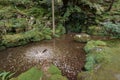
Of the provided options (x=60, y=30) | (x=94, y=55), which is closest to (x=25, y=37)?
(x=60, y=30)

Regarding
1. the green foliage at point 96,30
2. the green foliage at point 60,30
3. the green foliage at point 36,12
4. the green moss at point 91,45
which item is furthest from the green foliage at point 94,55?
the green foliage at point 36,12

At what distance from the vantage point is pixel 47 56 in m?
9.98

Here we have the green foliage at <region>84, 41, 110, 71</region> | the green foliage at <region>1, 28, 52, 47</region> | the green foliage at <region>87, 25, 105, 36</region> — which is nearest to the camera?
the green foliage at <region>84, 41, 110, 71</region>

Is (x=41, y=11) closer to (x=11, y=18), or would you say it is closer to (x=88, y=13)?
(x=11, y=18)

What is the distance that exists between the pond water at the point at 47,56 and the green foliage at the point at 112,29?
287 cm

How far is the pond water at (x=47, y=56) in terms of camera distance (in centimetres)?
877

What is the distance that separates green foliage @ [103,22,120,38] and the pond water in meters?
2.87

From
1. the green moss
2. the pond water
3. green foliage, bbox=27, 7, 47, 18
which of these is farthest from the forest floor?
green foliage, bbox=27, 7, 47, 18

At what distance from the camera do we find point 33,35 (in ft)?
40.1

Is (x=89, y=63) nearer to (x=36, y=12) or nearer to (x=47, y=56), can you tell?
(x=47, y=56)

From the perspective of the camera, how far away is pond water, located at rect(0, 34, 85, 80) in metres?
8.77

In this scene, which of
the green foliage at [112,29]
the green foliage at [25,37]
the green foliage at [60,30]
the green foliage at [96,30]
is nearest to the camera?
the green foliage at [25,37]

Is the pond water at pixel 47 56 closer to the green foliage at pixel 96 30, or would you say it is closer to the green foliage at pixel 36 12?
the green foliage at pixel 96 30

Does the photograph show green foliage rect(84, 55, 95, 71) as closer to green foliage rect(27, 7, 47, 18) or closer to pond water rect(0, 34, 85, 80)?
pond water rect(0, 34, 85, 80)
